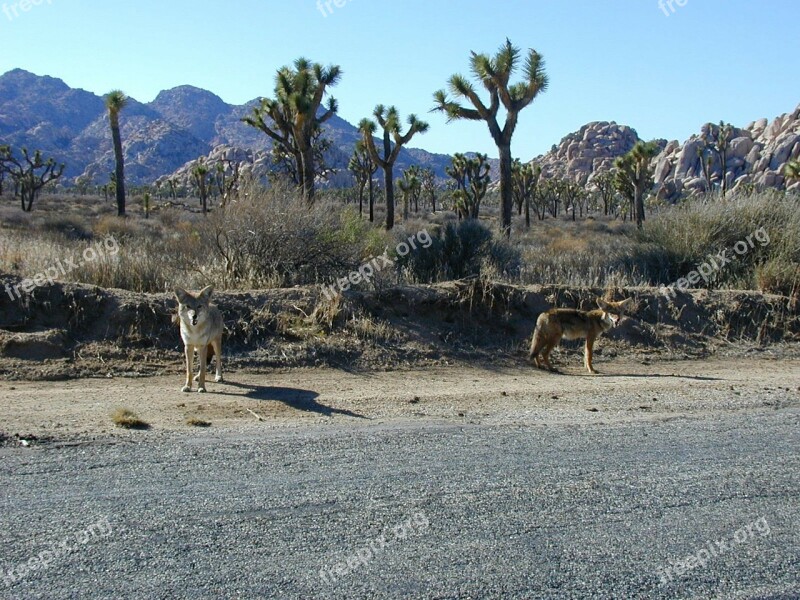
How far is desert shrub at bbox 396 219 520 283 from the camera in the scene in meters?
16.2

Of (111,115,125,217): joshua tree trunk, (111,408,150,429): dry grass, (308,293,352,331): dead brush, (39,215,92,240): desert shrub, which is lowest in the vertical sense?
(111,408,150,429): dry grass

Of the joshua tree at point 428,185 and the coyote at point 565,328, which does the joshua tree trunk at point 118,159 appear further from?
the joshua tree at point 428,185

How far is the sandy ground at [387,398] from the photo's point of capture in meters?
7.56

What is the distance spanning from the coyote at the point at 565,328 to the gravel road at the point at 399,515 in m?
4.10

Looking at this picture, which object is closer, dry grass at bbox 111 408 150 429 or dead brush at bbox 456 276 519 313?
dry grass at bbox 111 408 150 429

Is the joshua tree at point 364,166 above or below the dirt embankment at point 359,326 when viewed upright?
above

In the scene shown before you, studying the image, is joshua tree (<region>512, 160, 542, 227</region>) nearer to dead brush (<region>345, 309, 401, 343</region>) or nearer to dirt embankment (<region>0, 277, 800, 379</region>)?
dirt embankment (<region>0, 277, 800, 379</region>)

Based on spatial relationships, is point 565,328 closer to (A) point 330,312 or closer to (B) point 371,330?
(B) point 371,330

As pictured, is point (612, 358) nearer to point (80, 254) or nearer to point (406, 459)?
point (406, 459)

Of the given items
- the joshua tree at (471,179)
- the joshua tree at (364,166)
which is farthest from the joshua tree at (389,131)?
the joshua tree at (471,179)

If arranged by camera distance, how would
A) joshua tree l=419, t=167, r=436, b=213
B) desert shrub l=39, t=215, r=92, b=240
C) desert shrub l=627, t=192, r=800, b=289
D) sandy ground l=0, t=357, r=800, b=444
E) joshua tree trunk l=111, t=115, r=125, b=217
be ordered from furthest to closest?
joshua tree l=419, t=167, r=436, b=213
joshua tree trunk l=111, t=115, r=125, b=217
desert shrub l=39, t=215, r=92, b=240
desert shrub l=627, t=192, r=800, b=289
sandy ground l=0, t=357, r=800, b=444

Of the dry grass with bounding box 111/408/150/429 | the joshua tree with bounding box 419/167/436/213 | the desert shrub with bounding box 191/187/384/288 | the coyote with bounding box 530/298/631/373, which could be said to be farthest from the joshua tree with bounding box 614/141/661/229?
the joshua tree with bounding box 419/167/436/213

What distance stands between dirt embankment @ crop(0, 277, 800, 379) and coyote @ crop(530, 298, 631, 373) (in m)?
0.54

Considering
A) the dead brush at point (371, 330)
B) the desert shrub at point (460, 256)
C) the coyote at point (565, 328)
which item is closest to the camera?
the coyote at point (565, 328)
